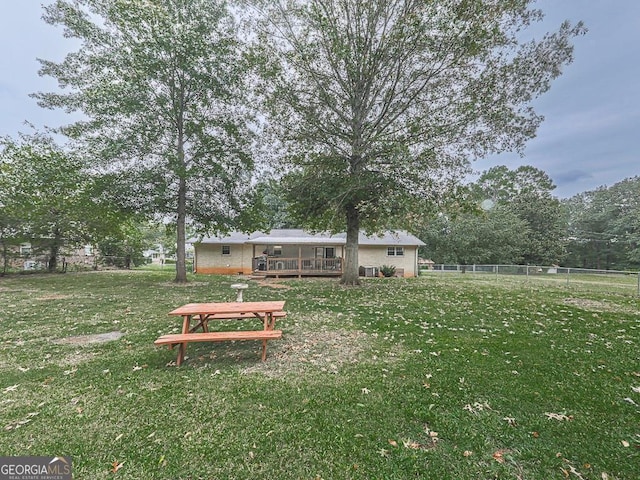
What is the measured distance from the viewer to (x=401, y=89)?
37.3 ft

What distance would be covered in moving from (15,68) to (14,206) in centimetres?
657

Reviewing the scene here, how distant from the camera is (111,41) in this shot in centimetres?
1238

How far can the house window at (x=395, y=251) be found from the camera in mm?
21125

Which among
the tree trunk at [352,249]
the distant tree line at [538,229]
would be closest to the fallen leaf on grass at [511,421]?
the tree trunk at [352,249]

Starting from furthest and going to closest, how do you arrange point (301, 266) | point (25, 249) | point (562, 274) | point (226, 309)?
point (301, 266)
point (25, 249)
point (562, 274)
point (226, 309)

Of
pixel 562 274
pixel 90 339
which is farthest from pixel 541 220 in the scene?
pixel 90 339

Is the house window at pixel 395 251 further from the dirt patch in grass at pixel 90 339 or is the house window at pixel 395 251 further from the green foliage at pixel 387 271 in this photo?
the dirt patch in grass at pixel 90 339

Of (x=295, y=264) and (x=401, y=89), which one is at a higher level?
(x=401, y=89)

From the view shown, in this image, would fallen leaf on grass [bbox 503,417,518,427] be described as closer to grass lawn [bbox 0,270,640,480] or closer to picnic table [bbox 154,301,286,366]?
grass lawn [bbox 0,270,640,480]

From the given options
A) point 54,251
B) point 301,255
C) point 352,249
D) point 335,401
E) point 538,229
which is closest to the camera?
point 335,401

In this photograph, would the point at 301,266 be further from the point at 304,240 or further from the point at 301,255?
the point at 301,255

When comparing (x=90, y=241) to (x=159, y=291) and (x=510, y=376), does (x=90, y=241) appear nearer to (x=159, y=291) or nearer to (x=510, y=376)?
(x=159, y=291)

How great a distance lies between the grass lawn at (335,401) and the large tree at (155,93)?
8.48m

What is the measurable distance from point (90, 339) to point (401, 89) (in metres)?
12.7
